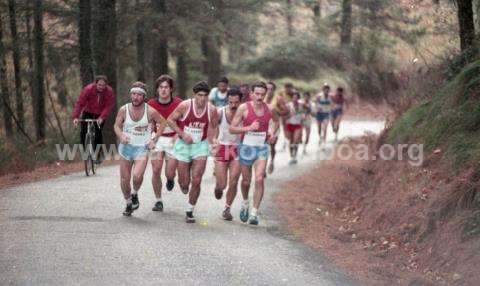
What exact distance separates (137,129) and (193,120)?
89 cm

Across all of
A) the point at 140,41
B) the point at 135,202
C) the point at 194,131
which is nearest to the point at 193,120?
the point at 194,131

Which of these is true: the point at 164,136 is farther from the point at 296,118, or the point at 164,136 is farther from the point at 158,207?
the point at 296,118

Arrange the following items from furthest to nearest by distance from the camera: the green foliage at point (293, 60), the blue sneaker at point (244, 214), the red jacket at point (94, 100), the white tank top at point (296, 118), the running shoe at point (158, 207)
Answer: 1. the green foliage at point (293, 60)
2. the white tank top at point (296, 118)
3. the red jacket at point (94, 100)
4. the running shoe at point (158, 207)
5. the blue sneaker at point (244, 214)

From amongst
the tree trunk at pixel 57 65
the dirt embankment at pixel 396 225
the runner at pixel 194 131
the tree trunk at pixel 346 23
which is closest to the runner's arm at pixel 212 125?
the runner at pixel 194 131

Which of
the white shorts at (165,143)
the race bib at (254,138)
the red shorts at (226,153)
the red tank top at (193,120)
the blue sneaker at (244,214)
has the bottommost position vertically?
the blue sneaker at (244,214)

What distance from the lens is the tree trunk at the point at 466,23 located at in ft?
49.7

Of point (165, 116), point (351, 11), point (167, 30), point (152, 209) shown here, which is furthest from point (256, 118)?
point (351, 11)

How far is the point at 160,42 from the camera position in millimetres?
24781

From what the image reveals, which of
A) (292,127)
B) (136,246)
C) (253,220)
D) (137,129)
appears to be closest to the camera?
(136,246)

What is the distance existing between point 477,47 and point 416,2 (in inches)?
65.3

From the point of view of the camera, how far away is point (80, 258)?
949cm

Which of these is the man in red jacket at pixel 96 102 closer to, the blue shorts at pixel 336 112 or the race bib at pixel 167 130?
the race bib at pixel 167 130

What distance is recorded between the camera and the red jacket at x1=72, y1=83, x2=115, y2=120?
16.3m

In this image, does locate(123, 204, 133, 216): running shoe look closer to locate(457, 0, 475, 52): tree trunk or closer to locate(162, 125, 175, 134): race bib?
locate(162, 125, 175, 134): race bib
